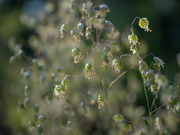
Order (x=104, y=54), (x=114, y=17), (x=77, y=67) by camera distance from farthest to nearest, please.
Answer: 1. (x=114, y=17)
2. (x=77, y=67)
3. (x=104, y=54)

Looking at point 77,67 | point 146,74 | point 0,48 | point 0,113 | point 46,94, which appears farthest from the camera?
point 0,48

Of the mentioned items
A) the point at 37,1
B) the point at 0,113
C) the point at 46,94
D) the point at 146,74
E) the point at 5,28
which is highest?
the point at 37,1

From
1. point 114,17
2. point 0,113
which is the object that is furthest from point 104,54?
point 114,17

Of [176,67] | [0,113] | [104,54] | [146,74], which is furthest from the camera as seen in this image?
[176,67]

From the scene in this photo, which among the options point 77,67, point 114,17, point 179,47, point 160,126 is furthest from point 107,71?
point 179,47

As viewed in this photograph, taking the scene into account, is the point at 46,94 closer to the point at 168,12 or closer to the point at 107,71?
the point at 107,71

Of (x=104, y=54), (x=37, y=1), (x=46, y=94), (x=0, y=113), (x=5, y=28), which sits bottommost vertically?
(x=0, y=113)

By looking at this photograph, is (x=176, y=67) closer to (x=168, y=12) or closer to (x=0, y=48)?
(x=168, y=12)

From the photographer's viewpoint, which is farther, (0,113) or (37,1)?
(37,1)

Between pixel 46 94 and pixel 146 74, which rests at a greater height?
pixel 146 74
